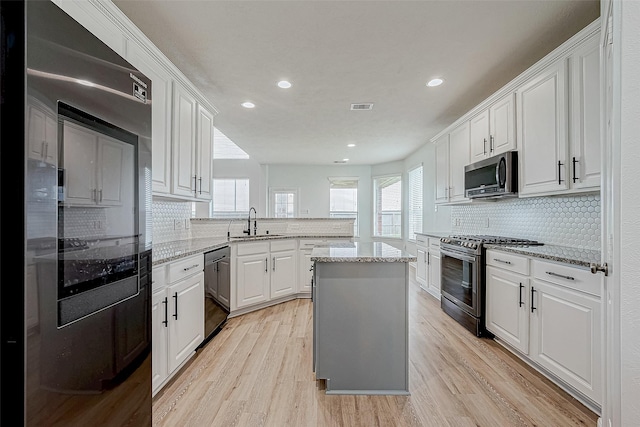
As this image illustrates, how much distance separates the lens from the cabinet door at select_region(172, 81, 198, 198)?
2455 mm

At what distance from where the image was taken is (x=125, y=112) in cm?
108

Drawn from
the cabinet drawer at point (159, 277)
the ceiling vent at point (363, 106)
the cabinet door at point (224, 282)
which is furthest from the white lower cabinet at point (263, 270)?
the ceiling vent at point (363, 106)

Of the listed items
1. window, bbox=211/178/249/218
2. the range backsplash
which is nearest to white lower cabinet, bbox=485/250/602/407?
the range backsplash

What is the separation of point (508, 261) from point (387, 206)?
16.7 feet

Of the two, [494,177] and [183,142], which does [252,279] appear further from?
[494,177]

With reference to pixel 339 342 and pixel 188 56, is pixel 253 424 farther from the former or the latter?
pixel 188 56

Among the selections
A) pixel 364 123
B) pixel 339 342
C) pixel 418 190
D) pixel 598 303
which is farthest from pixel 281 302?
pixel 418 190

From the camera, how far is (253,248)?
351 cm

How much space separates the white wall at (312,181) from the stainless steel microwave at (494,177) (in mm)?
4525

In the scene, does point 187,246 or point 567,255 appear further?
point 187,246

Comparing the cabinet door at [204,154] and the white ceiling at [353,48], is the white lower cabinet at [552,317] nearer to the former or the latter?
the white ceiling at [353,48]

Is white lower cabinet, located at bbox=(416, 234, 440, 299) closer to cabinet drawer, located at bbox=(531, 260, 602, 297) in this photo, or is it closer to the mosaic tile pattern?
cabinet drawer, located at bbox=(531, 260, 602, 297)

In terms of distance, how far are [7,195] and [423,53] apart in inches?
102

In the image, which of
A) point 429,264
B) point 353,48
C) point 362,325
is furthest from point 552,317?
point 353,48
